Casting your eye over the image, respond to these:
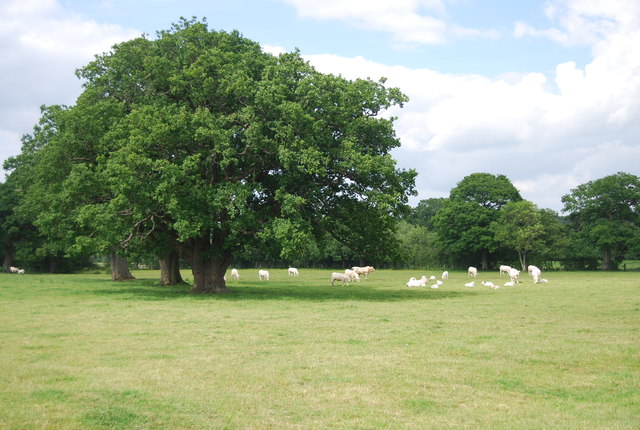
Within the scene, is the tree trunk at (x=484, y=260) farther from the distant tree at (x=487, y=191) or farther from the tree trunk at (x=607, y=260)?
the tree trunk at (x=607, y=260)

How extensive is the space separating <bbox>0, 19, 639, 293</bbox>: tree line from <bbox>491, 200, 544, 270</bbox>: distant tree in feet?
141

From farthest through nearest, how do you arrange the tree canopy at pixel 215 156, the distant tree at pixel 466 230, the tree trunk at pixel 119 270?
the distant tree at pixel 466 230
the tree trunk at pixel 119 270
the tree canopy at pixel 215 156

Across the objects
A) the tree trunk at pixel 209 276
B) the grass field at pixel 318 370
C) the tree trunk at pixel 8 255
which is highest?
the tree trunk at pixel 8 255

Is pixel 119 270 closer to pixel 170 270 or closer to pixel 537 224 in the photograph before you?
pixel 170 270

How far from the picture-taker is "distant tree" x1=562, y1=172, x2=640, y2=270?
74.8m

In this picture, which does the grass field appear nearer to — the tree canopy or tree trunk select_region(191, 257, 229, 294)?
the tree canopy

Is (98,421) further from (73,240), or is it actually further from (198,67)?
(73,240)

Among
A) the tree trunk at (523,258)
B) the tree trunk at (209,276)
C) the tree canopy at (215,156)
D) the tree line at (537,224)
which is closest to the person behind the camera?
the tree canopy at (215,156)

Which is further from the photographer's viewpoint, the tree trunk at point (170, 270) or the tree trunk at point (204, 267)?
the tree trunk at point (170, 270)

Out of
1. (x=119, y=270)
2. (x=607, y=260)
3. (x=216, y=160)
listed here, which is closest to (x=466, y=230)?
(x=607, y=260)

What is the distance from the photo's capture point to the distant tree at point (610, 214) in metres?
74.8

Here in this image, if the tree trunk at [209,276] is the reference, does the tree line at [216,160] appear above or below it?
above

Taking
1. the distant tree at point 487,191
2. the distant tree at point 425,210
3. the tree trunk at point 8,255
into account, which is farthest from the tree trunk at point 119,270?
the distant tree at point 425,210

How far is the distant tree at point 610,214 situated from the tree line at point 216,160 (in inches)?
2152
